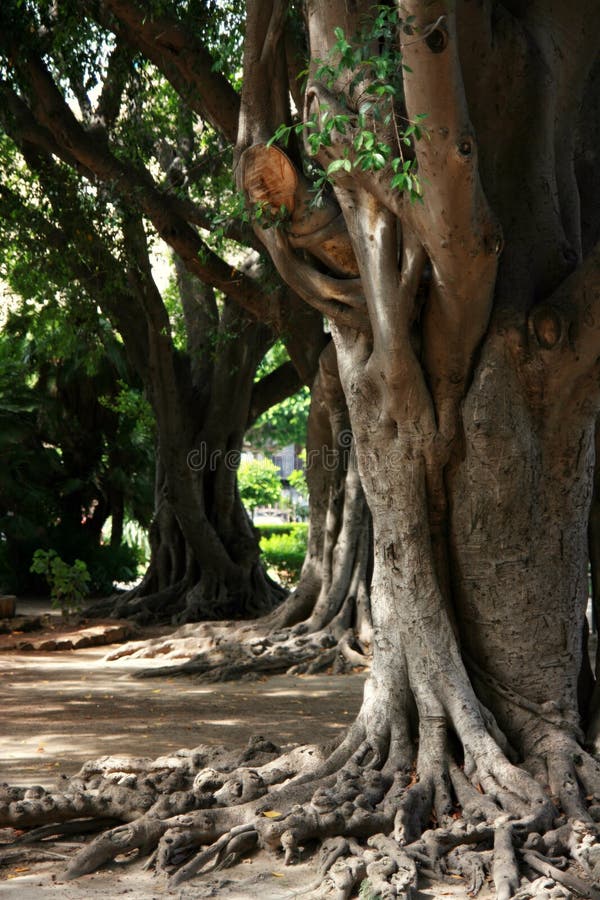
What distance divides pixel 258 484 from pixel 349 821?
82.3 feet

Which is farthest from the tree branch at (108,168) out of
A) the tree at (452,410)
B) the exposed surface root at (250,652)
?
the tree at (452,410)

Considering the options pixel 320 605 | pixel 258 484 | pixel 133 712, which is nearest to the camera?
pixel 133 712

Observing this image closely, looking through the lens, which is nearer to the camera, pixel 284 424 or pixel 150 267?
pixel 150 267

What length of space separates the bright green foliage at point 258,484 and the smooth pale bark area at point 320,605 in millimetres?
17241

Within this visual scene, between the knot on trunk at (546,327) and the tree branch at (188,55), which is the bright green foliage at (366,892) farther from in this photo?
the tree branch at (188,55)

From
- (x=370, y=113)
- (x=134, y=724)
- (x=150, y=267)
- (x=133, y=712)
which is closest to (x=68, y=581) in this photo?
(x=150, y=267)

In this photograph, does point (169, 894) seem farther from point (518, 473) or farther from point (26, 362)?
point (26, 362)

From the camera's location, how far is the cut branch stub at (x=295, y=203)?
19.3 ft

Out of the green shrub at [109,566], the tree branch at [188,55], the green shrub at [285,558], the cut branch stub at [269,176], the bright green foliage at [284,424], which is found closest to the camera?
the cut branch stub at [269,176]

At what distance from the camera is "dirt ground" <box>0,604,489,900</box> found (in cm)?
447

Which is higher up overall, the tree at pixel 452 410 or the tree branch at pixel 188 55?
the tree branch at pixel 188 55

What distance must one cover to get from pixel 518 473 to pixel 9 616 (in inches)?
420

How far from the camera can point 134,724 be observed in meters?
7.94

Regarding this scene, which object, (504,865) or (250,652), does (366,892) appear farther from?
(250,652)
